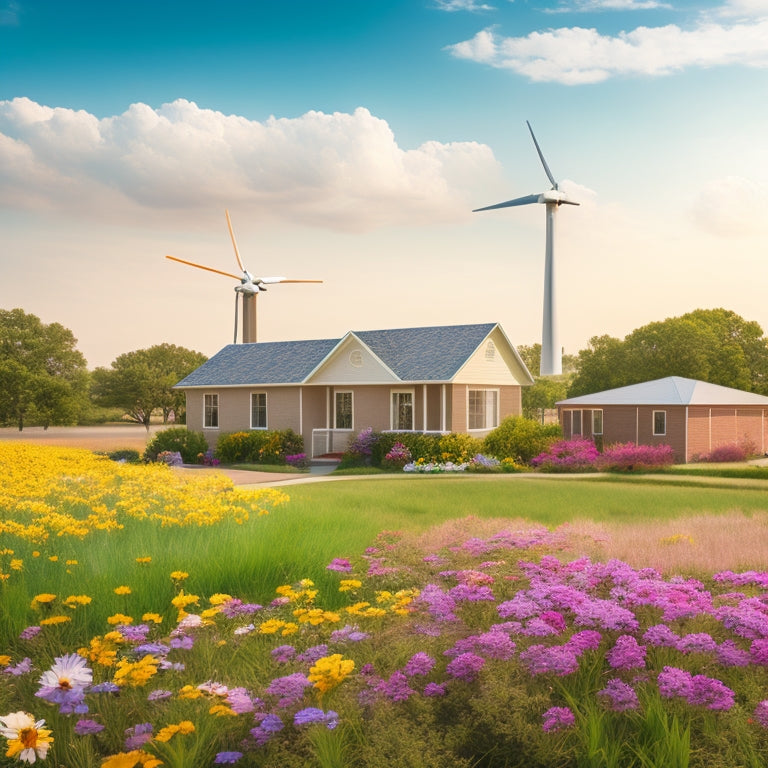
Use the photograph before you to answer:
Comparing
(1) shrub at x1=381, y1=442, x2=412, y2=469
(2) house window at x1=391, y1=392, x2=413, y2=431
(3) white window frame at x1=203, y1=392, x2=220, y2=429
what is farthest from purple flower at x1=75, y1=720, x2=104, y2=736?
(3) white window frame at x1=203, y1=392, x2=220, y2=429

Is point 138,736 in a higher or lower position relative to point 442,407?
lower

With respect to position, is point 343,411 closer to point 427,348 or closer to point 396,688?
point 427,348

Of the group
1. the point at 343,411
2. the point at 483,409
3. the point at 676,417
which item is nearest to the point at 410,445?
the point at 483,409

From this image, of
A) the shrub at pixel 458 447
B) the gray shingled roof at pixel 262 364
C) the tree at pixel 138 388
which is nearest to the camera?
the shrub at pixel 458 447

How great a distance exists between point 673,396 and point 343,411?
13070mm

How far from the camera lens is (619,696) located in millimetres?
4109

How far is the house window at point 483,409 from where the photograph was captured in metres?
31.0

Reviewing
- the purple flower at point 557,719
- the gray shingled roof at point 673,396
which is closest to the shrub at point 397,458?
the gray shingled roof at point 673,396

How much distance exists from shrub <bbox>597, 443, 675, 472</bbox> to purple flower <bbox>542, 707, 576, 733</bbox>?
23276 mm

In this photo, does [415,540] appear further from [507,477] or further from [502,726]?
[507,477]

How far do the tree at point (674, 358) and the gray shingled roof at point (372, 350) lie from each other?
69.2 ft

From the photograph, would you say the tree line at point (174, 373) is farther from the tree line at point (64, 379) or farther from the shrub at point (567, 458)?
the shrub at point (567, 458)

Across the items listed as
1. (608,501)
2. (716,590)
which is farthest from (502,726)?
(608,501)

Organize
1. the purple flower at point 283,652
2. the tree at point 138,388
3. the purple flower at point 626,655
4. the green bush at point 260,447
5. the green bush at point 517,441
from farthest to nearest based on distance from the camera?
the tree at point 138,388 → the green bush at point 260,447 → the green bush at point 517,441 → the purple flower at point 283,652 → the purple flower at point 626,655
